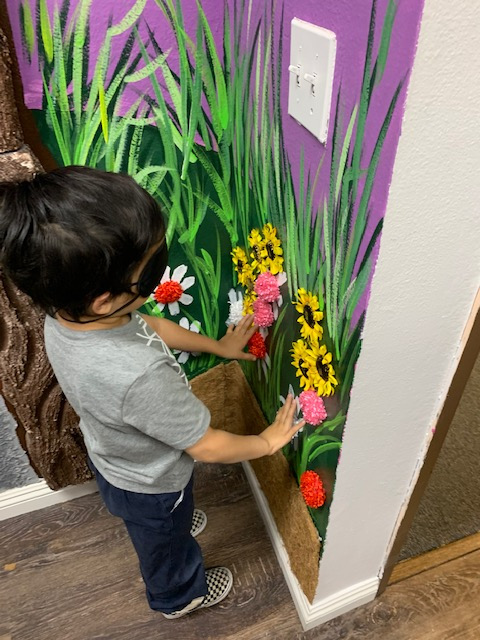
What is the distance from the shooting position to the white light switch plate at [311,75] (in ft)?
2.01

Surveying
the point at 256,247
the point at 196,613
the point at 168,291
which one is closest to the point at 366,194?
the point at 256,247

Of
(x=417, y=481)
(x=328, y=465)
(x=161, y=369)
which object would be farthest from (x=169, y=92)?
(x=417, y=481)

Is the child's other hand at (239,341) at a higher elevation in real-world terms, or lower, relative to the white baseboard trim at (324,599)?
higher

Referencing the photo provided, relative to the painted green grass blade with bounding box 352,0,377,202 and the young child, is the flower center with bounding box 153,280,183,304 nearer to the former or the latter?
the young child

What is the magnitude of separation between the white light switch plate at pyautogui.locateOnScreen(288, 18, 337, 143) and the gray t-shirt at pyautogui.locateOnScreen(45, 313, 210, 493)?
40 cm

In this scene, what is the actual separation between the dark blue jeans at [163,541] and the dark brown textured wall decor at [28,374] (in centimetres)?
24

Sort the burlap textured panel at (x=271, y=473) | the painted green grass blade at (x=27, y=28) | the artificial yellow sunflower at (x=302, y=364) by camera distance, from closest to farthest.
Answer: the painted green grass blade at (x=27, y=28) < the artificial yellow sunflower at (x=302, y=364) < the burlap textured panel at (x=271, y=473)

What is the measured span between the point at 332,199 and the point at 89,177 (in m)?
0.33

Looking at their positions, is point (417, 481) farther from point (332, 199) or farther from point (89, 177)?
point (89, 177)

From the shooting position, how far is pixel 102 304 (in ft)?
2.36

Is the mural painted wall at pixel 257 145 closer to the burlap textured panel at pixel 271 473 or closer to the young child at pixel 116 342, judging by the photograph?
the burlap textured panel at pixel 271 473

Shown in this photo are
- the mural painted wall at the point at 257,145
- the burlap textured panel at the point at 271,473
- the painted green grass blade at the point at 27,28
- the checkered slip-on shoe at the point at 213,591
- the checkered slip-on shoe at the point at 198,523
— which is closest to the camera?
the mural painted wall at the point at 257,145

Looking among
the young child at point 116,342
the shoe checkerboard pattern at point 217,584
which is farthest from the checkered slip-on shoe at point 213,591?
the young child at point 116,342

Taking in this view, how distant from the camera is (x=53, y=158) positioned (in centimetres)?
97
